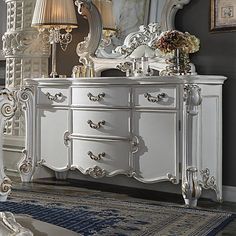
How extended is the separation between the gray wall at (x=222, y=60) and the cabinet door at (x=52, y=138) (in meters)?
1.16

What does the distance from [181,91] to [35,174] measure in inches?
67.5

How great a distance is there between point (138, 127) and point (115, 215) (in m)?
0.76

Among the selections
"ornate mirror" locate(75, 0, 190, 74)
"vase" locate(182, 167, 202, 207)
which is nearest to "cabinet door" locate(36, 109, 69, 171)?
"ornate mirror" locate(75, 0, 190, 74)

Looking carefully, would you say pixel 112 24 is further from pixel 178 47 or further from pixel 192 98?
pixel 192 98

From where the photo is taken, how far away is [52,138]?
4.44 metres

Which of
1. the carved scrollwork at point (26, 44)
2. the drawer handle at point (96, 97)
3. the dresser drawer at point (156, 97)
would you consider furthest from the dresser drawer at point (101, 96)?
the carved scrollwork at point (26, 44)

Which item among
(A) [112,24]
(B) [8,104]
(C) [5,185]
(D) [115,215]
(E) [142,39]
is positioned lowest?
(D) [115,215]

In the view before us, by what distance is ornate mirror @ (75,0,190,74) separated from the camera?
4.30 metres

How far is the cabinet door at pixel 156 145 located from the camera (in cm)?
372

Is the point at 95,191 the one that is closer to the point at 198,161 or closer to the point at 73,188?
the point at 73,188

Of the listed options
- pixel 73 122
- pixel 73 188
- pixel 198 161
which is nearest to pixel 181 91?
pixel 198 161

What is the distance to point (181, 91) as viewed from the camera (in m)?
3.65

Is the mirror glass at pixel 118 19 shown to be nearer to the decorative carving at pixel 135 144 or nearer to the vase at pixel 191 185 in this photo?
the decorative carving at pixel 135 144

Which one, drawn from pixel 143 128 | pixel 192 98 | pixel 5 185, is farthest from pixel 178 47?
pixel 5 185
